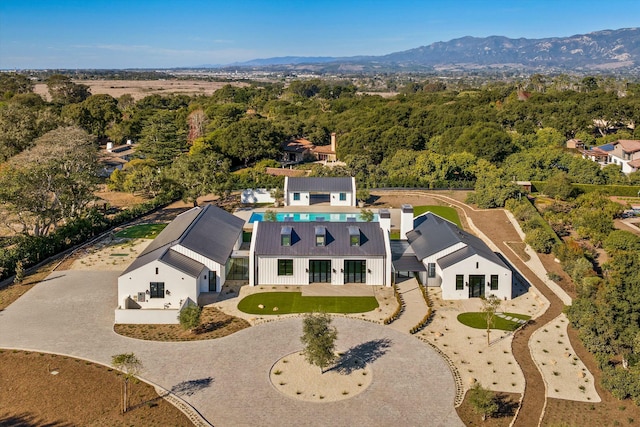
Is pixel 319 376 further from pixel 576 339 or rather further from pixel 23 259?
pixel 23 259

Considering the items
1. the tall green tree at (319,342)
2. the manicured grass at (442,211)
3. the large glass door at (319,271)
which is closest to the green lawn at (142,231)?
the large glass door at (319,271)

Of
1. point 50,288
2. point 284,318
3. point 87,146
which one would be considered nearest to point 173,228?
point 50,288

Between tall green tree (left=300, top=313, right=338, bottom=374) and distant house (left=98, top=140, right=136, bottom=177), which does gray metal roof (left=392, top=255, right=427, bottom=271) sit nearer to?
tall green tree (left=300, top=313, right=338, bottom=374)

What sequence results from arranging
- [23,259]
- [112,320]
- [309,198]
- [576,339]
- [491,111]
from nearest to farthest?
1. [576,339]
2. [112,320]
3. [23,259]
4. [309,198]
5. [491,111]

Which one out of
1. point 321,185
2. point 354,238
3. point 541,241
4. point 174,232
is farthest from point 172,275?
point 321,185

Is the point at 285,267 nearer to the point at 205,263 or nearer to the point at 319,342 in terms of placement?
the point at 205,263

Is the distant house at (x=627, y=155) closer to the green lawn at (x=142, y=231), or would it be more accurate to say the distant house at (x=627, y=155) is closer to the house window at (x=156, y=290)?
the green lawn at (x=142, y=231)

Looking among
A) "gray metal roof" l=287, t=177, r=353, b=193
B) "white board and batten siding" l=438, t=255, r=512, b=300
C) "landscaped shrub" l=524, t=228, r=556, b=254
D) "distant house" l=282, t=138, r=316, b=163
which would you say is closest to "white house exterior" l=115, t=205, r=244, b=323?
"white board and batten siding" l=438, t=255, r=512, b=300
